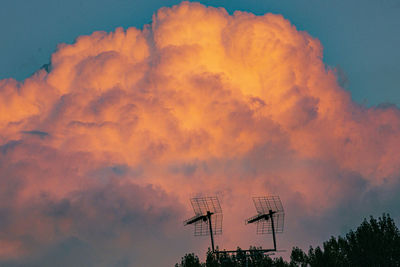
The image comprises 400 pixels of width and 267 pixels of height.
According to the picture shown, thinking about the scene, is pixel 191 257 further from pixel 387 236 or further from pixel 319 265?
pixel 387 236

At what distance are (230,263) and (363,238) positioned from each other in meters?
24.2

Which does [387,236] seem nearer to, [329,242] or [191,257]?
[329,242]

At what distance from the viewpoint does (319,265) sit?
349ft

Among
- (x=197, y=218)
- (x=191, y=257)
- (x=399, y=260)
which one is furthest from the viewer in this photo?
(x=191, y=257)

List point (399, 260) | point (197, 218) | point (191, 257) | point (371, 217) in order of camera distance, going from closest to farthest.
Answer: point (197, 218) → point (399, 260) → point (371, 217) → point (191, 257)

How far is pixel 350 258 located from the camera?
11119cm

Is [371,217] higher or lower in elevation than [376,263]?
higher

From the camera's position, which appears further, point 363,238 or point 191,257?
point 191,257

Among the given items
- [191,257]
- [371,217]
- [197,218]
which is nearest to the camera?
[197,218]

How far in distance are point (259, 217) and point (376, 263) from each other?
3827cm

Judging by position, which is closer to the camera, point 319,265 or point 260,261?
point 319,265

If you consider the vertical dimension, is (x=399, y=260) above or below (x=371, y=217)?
below

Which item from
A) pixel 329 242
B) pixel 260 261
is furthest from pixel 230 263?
pixel 329 242

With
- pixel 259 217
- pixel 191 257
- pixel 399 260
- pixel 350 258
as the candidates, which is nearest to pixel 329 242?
pixel 350 258
